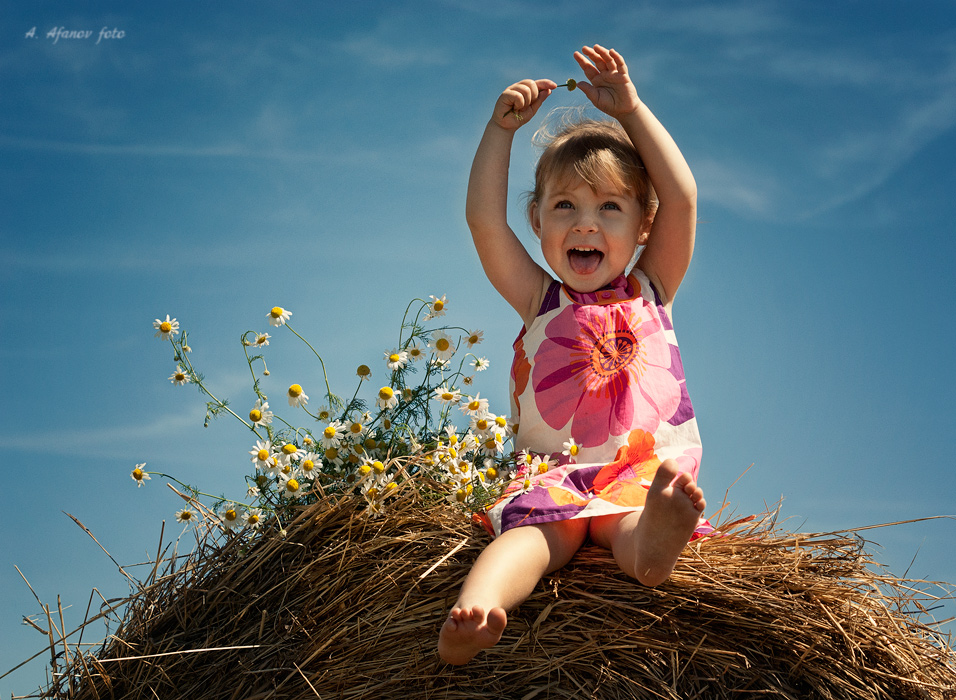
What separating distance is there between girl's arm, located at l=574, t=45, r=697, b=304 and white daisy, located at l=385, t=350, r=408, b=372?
0.88 metres

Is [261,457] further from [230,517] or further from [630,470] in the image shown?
[630,470]

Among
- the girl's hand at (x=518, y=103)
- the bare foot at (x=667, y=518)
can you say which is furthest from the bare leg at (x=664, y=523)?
the girl's hand at (x=518, y=103)

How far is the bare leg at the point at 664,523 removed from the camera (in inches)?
67.3

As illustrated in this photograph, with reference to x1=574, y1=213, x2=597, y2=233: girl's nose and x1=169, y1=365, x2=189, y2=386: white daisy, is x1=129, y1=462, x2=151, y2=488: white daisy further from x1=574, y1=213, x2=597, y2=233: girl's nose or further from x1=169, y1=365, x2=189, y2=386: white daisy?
x1=574, y1=213, x2=597, y2=233: girl's nose

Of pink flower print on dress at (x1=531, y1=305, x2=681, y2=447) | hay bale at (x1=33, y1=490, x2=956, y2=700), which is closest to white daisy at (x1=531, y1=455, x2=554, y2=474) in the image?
pink flower print on dress at (x1=531, y1=305, x2=681, y2=447)

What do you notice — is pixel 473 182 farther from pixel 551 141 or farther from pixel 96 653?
pixel 96 653

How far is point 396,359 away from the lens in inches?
95.3

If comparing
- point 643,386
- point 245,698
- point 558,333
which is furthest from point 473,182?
point 245,698

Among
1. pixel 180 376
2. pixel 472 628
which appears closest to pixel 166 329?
pixel 180 376

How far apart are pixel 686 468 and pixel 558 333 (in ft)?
1.78

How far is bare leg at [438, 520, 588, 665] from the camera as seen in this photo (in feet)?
5.40

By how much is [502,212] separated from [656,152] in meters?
0.51

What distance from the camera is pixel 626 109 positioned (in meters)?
2.48

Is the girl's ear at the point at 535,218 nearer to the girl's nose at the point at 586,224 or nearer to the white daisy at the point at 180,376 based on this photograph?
the girl's nose at the point at 586,224
